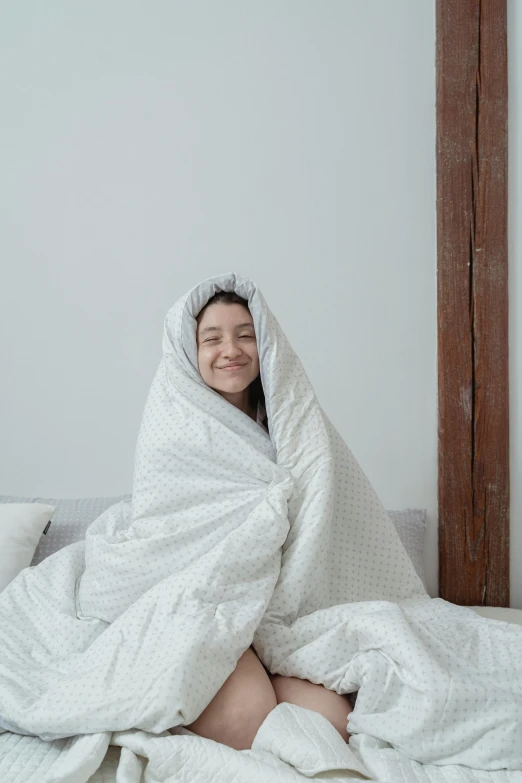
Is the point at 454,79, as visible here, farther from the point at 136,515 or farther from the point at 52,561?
the point at 52,561

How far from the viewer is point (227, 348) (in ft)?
5.51

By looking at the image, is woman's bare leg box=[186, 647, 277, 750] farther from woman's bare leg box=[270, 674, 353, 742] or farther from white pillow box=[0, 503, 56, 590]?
white pillow box=[0, 503, 56, 590]

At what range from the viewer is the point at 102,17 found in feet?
7.61

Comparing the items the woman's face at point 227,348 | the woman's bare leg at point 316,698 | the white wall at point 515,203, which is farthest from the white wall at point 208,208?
the woman's bare leg at point 316,698

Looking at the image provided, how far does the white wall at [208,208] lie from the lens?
2232 millimetres

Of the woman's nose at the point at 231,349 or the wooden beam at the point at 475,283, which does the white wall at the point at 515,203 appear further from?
the woman's nose at the point at 231,349

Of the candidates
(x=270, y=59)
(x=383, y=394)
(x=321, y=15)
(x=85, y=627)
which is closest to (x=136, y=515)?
(x=85, y=627)

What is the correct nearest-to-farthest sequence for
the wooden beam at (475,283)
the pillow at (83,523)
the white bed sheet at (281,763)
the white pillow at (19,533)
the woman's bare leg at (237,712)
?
1. the white bed sheet at (281,763)
2. the woman's bare leg at (237,712)
3. the white pillow at (19,533)
4. the pillow at (83,523)
5. the wooden beam at (475,283)

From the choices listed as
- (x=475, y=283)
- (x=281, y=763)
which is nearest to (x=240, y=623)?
(x=281, y=763)

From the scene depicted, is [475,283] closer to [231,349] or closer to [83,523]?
[231,349]

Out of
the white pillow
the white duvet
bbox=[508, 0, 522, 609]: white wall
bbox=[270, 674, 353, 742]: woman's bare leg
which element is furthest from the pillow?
bbox=[270, 674, 353, 742]: woman's bare leg

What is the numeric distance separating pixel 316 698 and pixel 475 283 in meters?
1.31

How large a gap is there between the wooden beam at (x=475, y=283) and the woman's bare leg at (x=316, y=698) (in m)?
1.00

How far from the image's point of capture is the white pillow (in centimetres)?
180
